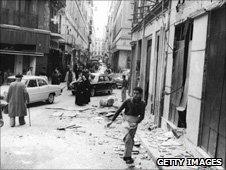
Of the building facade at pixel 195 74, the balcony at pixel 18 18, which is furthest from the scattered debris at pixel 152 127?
the balcony at pixel 18 18

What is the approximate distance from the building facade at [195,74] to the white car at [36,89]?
620 centimetres

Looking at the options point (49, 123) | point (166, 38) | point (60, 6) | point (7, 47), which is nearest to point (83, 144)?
point (49, 123)

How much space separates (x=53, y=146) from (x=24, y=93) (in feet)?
10.9

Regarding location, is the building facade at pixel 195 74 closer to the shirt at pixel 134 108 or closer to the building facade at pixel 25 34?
the shirt at pixel 134 108

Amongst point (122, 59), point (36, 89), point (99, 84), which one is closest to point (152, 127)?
point (36, 89)

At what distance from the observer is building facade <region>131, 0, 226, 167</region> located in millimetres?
7109

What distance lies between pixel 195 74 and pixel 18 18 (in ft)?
71.7

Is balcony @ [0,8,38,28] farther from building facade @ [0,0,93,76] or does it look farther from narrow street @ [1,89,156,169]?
narrow street @ [1,89,156,169]

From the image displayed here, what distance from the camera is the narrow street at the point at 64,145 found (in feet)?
24.2

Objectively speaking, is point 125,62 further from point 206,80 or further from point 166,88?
point 206,80

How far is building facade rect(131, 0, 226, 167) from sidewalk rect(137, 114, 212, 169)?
239 mm

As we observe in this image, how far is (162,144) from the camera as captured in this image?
926cm

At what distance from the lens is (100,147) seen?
29.8ft

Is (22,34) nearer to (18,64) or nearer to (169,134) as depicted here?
(18,64)
